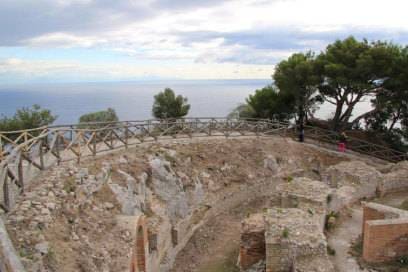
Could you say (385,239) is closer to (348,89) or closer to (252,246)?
(252,246)

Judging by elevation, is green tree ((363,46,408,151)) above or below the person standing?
above

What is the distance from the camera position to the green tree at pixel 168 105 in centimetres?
3347

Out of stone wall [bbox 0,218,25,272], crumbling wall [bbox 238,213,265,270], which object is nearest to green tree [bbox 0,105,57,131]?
crumbling wall [bbox 238,213,265,270]

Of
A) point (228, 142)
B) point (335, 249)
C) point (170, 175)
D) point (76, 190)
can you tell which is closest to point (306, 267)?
point (335, 249)

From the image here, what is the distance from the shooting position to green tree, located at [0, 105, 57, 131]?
81.6 feet

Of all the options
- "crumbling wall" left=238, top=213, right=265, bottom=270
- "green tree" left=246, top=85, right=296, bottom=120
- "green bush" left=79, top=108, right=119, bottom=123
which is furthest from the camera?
"green bush" left=79, top=108, right=119, bottom=123

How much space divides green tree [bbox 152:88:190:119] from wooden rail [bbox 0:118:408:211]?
1033 cm

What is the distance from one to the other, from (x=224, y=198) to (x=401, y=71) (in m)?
14.3

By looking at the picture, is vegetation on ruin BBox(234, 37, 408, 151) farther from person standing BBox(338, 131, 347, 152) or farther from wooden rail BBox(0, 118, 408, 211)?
person standing BBox(338, 131, 347, 152)

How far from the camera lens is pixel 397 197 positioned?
16781 millimetres

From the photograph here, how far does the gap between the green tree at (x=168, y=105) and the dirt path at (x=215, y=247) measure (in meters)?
17.2

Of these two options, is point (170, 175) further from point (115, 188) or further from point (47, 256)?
point (47, 256)

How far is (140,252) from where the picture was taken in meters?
11.2

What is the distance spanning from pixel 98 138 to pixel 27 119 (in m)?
13.0
